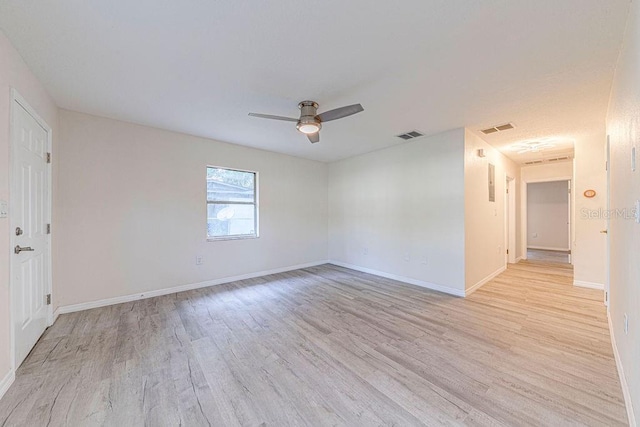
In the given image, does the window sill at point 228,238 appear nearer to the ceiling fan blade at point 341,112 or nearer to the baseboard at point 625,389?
the ceiling fan blade at point 341,112

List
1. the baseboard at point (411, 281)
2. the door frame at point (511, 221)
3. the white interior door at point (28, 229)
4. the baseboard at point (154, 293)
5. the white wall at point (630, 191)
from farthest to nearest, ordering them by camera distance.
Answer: the door frame at point (511, 221) → the baseboard at point (411, 281) → the baseboard at point (154, 293) → the white interior door at point (28, 229) → the white wall at point (630, 191)

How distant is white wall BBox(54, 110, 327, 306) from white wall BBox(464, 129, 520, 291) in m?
3.43

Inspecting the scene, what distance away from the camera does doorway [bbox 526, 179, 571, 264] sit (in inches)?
298

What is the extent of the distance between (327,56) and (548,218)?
30.8 feet

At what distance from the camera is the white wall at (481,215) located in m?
Answer: 3.69

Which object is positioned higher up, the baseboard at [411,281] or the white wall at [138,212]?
the white wall at [138,212]

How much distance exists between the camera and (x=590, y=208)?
3879 millimetres

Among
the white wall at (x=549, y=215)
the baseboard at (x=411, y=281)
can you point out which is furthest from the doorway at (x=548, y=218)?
the baseboard at (x=411, y=281)

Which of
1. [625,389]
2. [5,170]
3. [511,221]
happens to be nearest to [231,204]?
[5,170]

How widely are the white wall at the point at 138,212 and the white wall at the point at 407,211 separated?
1.71 meters

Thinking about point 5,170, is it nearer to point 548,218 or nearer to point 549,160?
point 549,160

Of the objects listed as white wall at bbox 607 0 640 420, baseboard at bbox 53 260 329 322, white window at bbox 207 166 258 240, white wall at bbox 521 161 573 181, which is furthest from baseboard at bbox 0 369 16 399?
white wall at bbox 521 161 573 181

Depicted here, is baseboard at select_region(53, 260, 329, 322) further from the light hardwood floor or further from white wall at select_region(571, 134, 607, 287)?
white wall at select_region(571, 134, 607, 287)

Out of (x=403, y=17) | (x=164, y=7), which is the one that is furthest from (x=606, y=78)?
(x=164, y=7)
